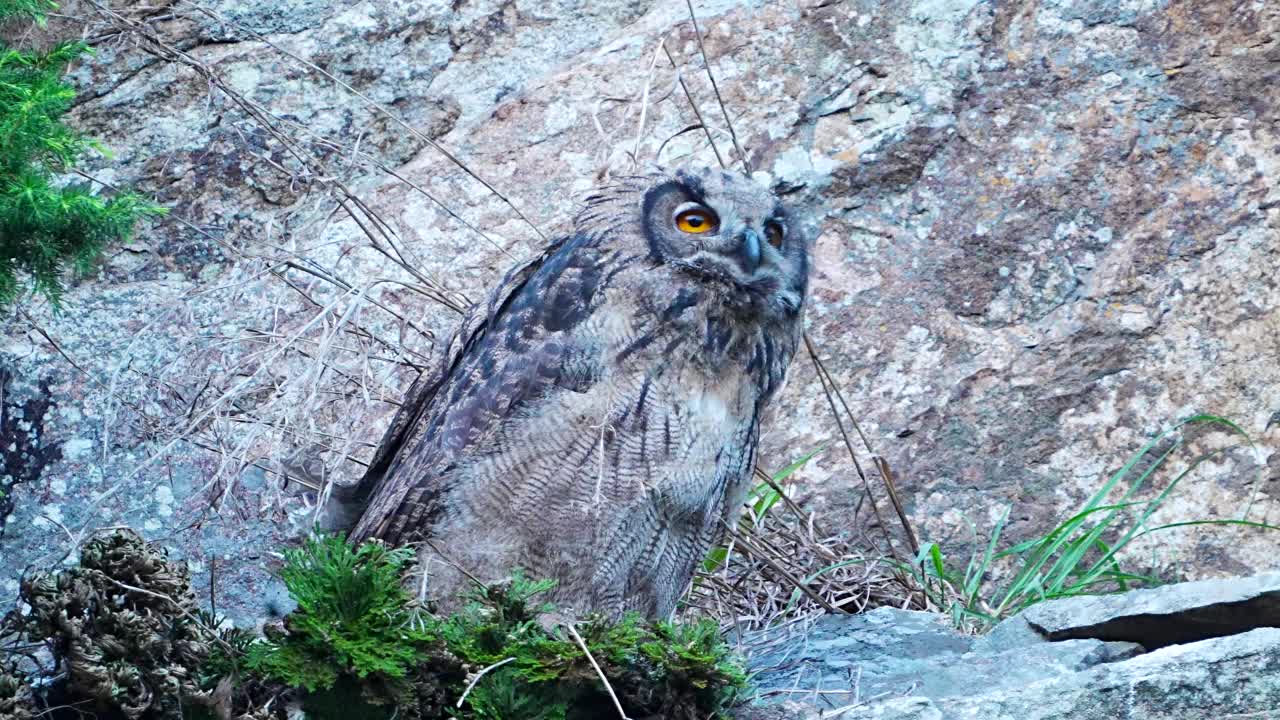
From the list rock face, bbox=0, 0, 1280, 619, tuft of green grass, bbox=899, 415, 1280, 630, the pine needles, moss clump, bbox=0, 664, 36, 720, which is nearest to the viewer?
moss clump, bbox=0, 664, 36, 720

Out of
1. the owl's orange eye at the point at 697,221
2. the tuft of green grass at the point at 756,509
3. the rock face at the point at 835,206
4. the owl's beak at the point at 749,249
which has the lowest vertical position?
the tuft of green grass at the point at 756,509

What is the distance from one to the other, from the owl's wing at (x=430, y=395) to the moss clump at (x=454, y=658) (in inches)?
23.8

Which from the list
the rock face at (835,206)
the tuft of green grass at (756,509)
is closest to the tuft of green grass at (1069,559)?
the rock face at (835,206)

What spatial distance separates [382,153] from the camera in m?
4.01

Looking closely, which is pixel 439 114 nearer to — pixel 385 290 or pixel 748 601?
pixel 385 290

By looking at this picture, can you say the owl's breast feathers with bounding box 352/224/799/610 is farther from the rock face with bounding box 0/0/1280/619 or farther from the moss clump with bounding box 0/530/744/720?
the rock face with bounding box 0/0/1280/619

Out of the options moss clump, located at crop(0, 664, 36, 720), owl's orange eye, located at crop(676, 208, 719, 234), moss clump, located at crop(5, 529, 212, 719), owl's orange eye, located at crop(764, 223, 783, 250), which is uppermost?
owl's orange eye, located at crop(764, 223, 783, 250)

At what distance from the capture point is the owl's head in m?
2.53

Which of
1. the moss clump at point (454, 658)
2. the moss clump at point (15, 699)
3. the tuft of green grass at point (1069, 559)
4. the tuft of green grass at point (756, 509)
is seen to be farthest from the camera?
the tuft of green grass at point (756, 509)

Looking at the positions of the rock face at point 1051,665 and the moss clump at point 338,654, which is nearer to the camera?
the moss clump at point 338,654

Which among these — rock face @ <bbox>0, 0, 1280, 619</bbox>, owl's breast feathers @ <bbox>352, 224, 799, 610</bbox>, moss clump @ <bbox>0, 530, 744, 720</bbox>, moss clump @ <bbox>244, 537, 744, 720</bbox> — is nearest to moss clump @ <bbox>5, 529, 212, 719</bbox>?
moss clump @ <bbox>0, 530, 744, 720</bbox>

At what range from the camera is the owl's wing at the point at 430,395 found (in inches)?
101

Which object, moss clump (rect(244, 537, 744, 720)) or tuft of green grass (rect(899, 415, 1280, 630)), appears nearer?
moss clump (rect(244, 537, 744, 720))

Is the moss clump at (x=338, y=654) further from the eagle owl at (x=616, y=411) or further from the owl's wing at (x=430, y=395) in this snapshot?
the owl's wing at (x=430, y=395)
